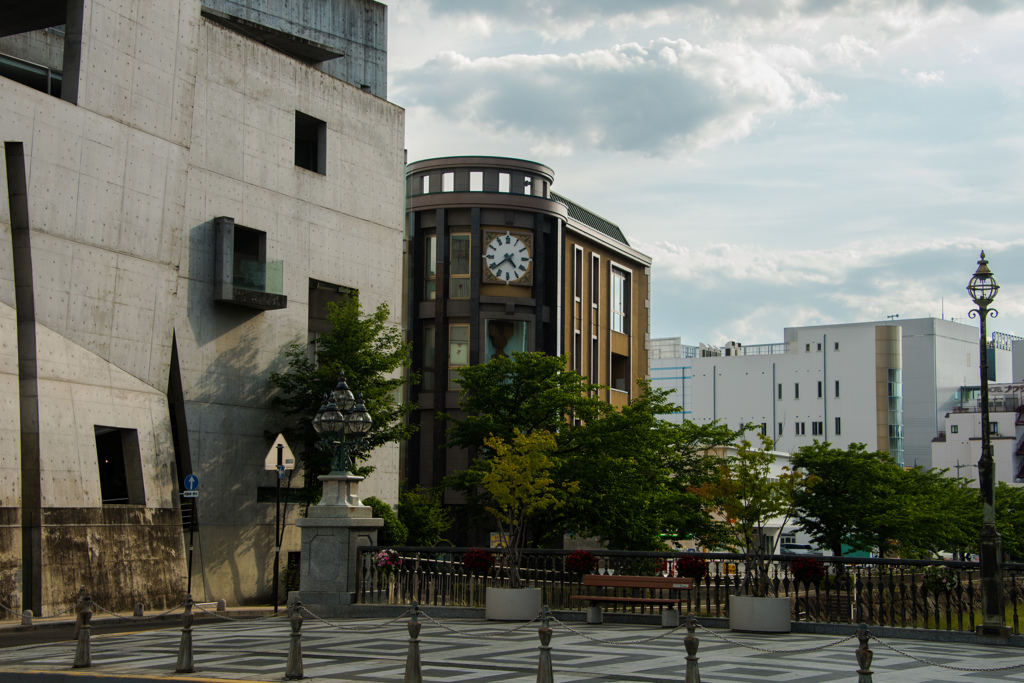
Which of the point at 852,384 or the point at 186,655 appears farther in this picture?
the point at 852,384

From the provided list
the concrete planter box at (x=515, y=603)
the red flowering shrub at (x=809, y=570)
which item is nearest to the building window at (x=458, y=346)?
the concrete planter box at (x=515, y=603)

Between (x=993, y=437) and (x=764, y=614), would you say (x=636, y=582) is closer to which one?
(x=764, y=614)

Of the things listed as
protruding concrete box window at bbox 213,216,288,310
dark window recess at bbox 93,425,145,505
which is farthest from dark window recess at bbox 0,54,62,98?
dark window recess at bbox 93,425,145,505

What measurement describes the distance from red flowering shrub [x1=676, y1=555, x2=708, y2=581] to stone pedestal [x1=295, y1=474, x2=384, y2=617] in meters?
6.81

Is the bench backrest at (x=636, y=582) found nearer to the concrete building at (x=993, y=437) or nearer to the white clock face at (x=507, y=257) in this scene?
the white clock face at (x=507, y=257)

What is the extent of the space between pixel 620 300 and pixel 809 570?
164 ft

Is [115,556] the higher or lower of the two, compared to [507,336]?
lower

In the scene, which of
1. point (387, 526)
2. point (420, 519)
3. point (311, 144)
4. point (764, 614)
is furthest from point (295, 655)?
point (311, 144)

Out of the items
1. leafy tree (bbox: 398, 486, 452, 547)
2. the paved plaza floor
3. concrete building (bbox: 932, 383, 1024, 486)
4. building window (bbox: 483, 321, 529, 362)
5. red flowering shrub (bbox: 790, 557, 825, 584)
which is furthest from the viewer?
concrete building (bbox: 932, 383, 1024, 486)

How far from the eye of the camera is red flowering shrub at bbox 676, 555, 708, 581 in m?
21.0

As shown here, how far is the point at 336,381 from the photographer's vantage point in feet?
121

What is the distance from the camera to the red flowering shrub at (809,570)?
20.0 meters

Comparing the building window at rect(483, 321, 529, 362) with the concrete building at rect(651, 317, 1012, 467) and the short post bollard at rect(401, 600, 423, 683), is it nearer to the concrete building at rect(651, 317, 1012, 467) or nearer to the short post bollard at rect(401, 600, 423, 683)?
the short post bollard at rect(401, 600, 423, 683)

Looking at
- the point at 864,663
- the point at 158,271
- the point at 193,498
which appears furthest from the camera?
the point at 193,498
